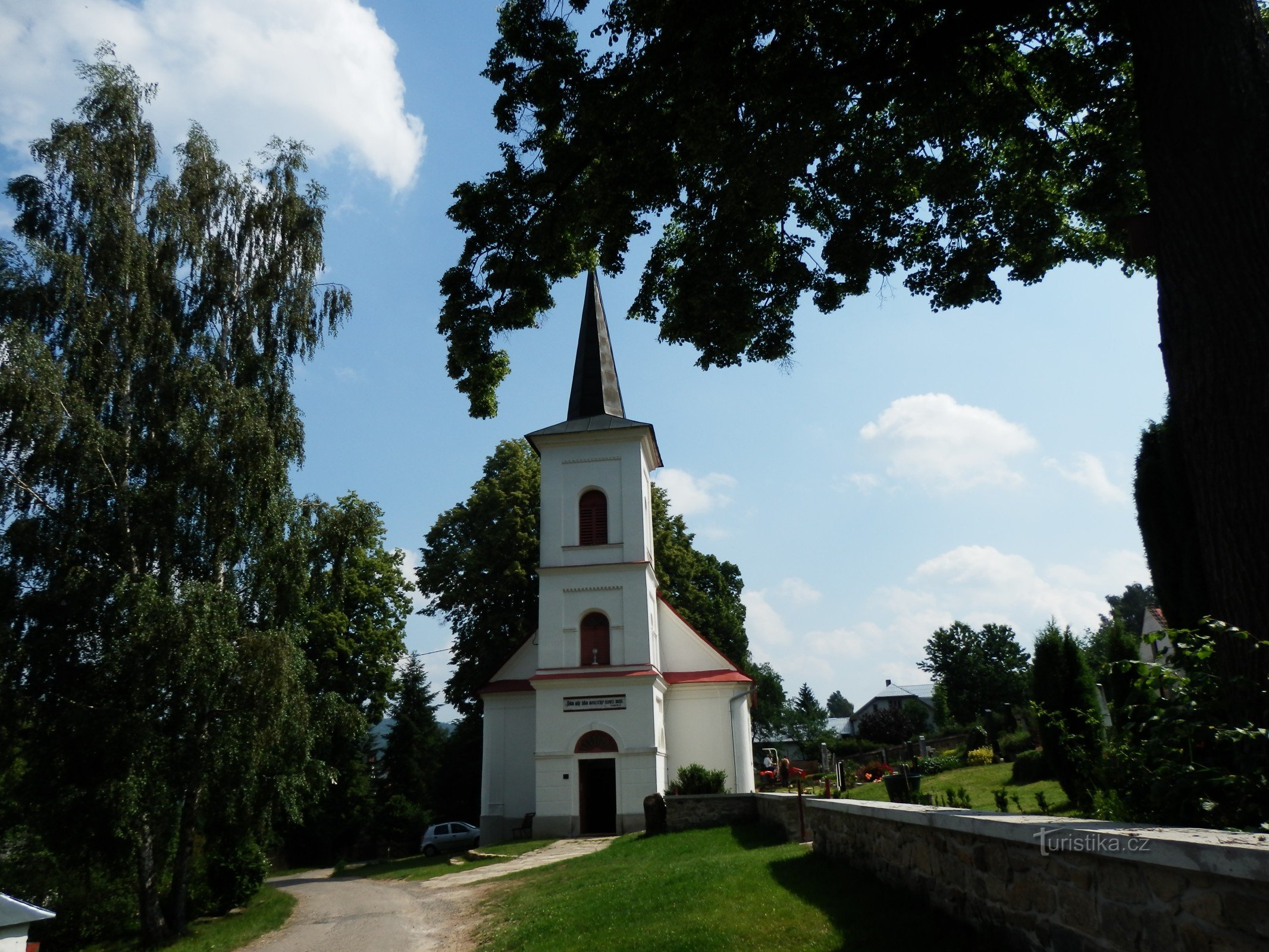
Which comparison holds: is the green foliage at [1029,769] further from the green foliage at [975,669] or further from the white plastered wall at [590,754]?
the green foliage at [975,669]

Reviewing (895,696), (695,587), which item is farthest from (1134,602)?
(695,587)

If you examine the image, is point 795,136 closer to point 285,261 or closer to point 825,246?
point 825,246

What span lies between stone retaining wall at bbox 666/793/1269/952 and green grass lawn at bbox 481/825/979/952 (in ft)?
0.95

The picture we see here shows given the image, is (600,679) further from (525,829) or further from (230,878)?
(230,878)

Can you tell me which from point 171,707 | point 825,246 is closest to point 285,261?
Answer: point 171,707

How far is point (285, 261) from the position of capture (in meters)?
18.5

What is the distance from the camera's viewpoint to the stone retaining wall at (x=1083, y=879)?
2928 mm

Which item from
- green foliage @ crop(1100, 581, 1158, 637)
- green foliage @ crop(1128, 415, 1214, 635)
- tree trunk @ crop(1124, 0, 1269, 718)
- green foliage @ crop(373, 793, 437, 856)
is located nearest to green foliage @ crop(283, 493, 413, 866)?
green foliage @ crop(373, 793, 437, 856)

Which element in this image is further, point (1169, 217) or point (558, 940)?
point (558, 940)

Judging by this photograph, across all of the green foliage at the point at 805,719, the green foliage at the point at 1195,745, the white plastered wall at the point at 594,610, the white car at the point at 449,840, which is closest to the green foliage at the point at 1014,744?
the white plastered wall at the point at 594,610

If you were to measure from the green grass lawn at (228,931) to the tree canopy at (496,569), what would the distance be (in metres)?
13.0

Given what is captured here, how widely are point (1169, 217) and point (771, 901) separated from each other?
641 cm

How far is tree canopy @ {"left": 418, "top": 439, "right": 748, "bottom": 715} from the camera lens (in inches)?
1257

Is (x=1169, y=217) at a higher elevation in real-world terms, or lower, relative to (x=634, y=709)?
higher
